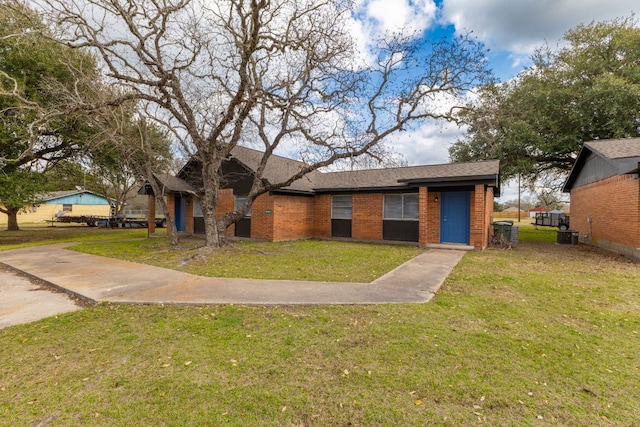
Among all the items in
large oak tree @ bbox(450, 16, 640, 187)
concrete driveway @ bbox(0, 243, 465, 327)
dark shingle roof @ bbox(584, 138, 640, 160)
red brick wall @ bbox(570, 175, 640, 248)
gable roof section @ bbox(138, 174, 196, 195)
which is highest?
large oak tree @ bbox(450, 16, 640, 187)

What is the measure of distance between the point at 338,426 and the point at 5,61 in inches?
807

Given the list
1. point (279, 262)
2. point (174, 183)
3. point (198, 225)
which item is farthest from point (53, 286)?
point (174, 183)

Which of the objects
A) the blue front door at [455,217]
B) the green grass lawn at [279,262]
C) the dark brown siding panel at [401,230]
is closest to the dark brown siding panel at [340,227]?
the dark brown siding panel at [401,230]

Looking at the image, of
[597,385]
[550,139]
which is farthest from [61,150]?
[550,139]

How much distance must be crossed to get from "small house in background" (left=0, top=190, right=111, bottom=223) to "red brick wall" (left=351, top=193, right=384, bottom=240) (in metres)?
34.7

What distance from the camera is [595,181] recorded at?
1324 centimetres

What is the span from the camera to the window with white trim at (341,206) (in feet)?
49.3

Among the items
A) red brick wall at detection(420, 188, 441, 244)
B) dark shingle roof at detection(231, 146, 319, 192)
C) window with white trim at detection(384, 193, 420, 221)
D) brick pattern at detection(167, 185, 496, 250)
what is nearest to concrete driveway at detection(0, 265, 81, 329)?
brick pattern at detection(167, 185, 496, 250)

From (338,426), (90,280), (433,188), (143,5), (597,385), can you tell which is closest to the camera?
(338,426)

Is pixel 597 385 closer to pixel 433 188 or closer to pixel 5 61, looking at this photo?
pixel 433 188

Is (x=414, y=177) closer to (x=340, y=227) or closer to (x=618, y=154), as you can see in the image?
(x=340, y=227)

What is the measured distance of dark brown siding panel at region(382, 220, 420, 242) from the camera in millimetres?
13190

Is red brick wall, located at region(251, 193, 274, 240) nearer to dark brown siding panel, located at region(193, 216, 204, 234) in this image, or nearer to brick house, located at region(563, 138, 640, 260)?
dark brown siding panel, located at region(193, 216, 204, 234)

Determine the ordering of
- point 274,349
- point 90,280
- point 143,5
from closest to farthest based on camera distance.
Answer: point 274,349
point 90,280
point 143,5
